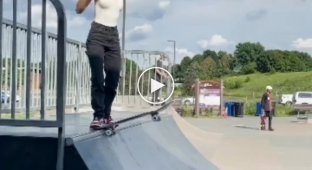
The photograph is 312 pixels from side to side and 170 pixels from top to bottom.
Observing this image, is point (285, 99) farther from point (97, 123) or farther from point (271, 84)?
point (97, 123)

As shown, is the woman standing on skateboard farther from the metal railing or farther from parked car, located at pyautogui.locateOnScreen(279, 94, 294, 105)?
parked car, located at pyautogui.locateOnScreen(279, 94, 294, 105)

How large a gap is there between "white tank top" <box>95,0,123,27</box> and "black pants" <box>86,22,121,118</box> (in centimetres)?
4

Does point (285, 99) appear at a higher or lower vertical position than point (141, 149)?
lower

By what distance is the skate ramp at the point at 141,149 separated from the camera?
4.20 meters

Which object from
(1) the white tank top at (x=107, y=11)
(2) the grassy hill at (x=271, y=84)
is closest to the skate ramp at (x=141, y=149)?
(1) the white tank top at (x=107, y=11)

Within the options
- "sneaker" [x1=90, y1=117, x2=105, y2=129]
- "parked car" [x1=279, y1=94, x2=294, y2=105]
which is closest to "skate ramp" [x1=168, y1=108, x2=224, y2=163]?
"sneaker" [x1=90, y1=117, x2=105, y2=129]

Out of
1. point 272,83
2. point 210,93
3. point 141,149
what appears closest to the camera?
point 141,149

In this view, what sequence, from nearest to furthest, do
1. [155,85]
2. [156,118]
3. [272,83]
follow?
[156,118] → [155,85] → [272,83]

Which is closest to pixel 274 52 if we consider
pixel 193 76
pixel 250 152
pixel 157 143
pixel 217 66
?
pixel 217 66

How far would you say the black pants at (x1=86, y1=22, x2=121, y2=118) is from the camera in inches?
188

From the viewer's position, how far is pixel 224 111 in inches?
1773

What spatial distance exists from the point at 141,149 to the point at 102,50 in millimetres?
1080

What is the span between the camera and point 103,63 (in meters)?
4.90

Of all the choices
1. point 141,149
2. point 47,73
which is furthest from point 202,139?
point 141,149
